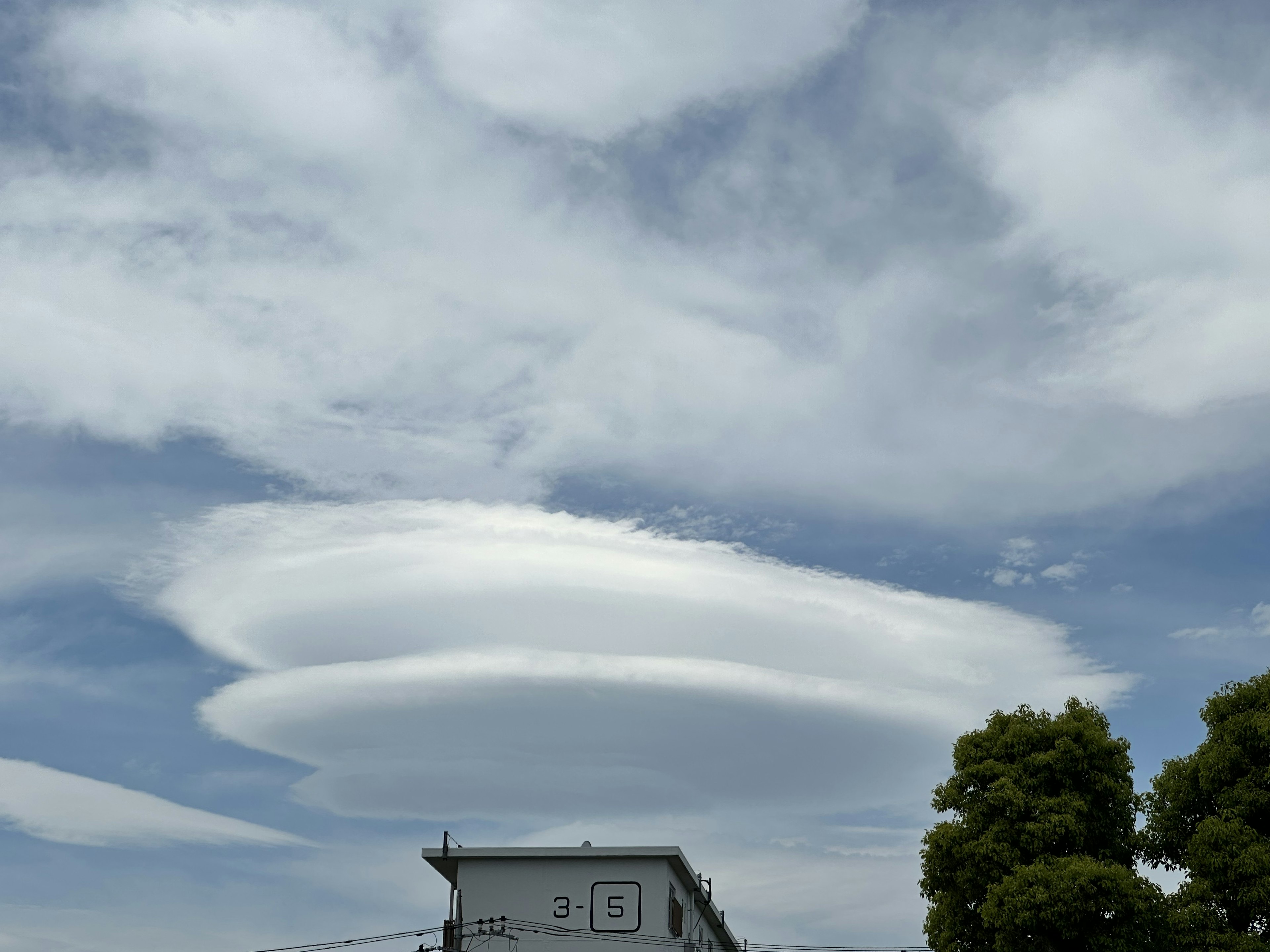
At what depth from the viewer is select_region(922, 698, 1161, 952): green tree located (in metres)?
32.2

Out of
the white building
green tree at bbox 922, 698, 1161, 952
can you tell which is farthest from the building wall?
green tree at bbox 922, 698, 1161, 952

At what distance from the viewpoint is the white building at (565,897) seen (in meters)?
43.8

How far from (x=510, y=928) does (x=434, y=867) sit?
4231mm

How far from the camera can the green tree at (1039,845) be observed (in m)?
32.2

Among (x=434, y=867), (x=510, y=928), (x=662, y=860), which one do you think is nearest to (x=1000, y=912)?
(x=662, y=860)

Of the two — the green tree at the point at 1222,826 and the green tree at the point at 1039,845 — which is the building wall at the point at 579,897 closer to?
the green tree at the point at 1039,845

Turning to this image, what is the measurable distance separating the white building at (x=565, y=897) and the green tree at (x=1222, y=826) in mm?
17588

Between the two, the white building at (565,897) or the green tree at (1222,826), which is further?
the white building at (565,897)

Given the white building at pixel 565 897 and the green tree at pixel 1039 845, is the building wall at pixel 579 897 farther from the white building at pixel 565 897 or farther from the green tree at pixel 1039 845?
the green tree at pixel 1039 845

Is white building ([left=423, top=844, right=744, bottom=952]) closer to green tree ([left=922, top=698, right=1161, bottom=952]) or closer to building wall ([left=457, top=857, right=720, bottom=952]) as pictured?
building wall ([left=457, top=857, right=720, bottom=952])

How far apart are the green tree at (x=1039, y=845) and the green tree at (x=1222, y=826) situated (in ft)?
3.31

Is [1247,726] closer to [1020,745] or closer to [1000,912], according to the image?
[1020,745]

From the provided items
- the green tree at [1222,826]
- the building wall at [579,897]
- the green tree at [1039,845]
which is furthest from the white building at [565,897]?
the green tree at [1222,826]

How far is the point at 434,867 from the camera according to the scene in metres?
46.2
